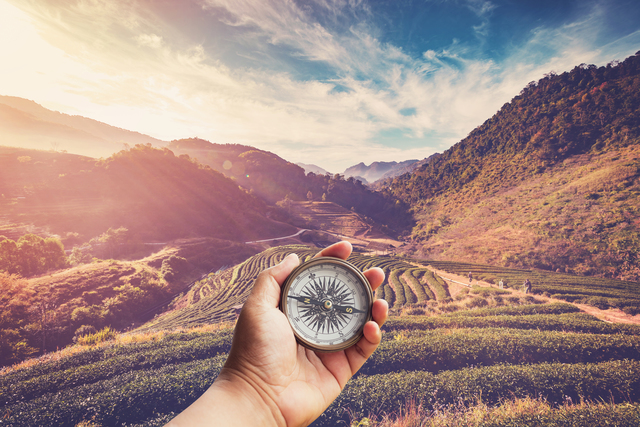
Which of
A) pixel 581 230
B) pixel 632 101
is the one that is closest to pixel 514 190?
pixel 581 230

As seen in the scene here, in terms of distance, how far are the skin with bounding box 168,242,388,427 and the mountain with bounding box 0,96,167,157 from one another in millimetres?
28875

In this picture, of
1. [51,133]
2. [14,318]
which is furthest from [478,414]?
[51,133]

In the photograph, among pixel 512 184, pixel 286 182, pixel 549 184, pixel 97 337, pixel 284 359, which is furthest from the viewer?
pixel 286 182

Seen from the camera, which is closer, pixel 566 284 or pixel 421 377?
pixel 421 377

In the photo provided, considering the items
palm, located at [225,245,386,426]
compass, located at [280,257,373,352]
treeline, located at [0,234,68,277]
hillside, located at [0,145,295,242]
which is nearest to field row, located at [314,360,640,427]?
palm, located at [225,245,386,426]

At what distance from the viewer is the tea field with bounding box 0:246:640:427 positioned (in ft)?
14.5

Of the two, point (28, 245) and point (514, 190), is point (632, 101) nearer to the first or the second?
point (514, 190)

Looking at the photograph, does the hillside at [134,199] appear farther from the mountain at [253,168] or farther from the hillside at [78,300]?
the mountain at [253,168]

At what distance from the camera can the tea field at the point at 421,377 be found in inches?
174

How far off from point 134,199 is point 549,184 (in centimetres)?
4365

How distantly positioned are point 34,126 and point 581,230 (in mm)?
57611

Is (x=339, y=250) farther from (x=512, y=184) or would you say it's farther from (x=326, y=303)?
(x=512, y=184)

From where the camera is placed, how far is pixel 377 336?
7.88 ft

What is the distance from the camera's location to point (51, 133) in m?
35.1
